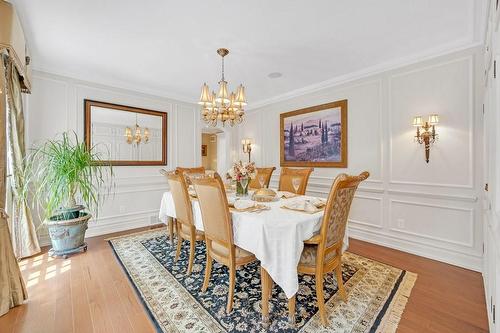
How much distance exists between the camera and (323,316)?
1620 mm

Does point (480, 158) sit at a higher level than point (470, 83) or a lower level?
lower

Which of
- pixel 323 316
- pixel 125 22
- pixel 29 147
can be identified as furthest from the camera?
pixel 29 147

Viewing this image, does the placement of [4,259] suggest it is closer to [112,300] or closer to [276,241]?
[112,300]

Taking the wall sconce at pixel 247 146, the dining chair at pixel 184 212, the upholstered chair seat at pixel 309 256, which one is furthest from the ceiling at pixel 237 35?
the upholstered chair seat at pixel 309 256

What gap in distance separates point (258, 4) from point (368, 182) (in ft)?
9.01

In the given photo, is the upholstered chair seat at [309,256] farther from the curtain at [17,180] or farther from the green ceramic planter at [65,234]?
the curtain at [17,180]

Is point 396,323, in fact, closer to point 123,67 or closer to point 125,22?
point 125,22

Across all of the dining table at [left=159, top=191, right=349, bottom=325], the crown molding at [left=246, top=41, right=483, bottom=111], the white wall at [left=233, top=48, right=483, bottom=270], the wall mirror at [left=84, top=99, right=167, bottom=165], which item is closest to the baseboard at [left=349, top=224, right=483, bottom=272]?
the white wall at [left=233, top=48, right=483, bottom=270]

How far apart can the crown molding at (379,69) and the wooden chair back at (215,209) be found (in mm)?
2928

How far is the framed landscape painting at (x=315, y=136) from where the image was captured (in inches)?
144

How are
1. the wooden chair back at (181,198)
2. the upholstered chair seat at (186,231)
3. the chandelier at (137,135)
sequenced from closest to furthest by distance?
the wooden chair back at (181,198)
the upholstered chair seat at (186,231)
the chandelier at (137,135)

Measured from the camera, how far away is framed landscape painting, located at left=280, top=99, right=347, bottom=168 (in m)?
3.67

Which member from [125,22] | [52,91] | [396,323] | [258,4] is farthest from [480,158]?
[52,91]

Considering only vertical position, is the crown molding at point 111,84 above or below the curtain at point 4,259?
above
